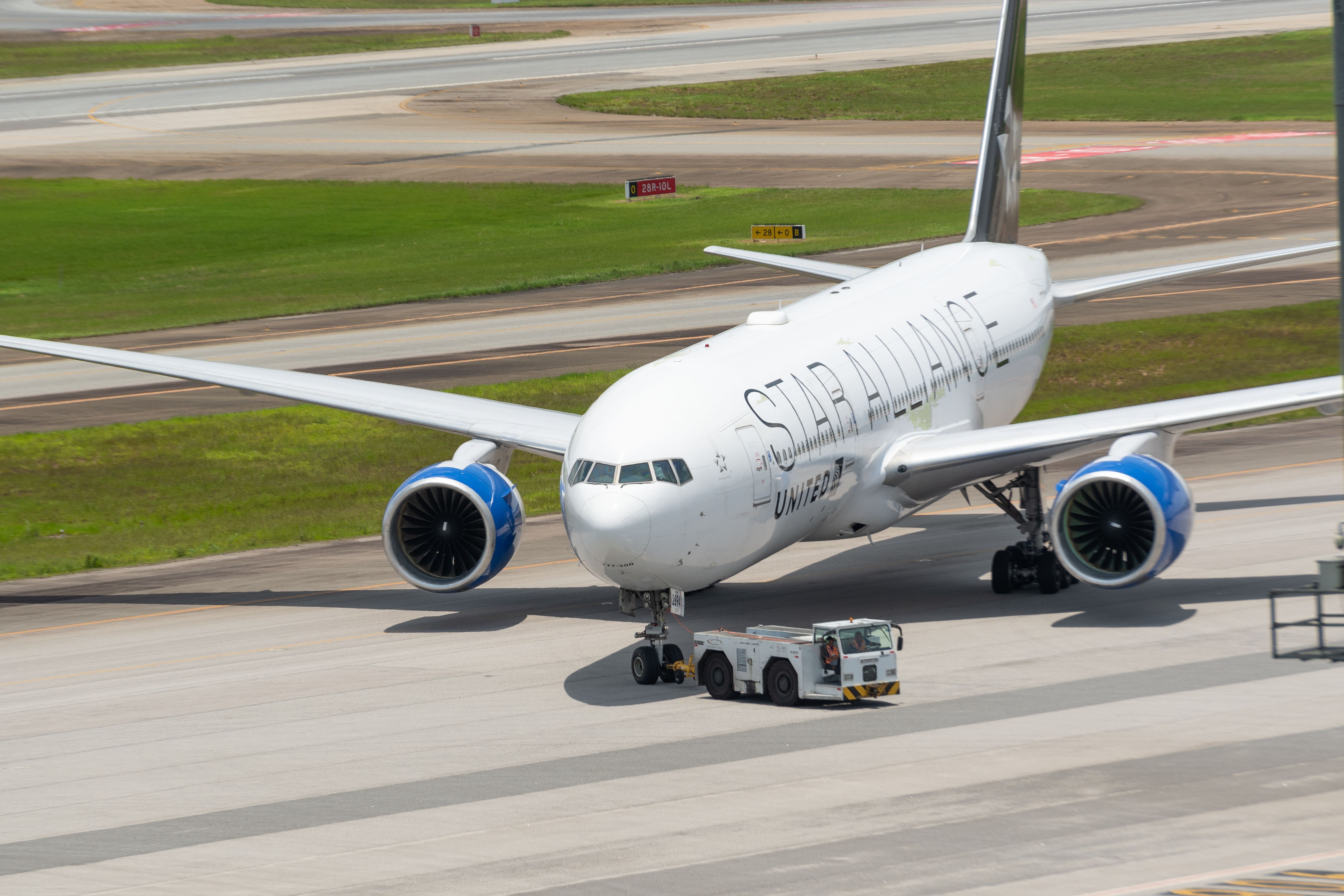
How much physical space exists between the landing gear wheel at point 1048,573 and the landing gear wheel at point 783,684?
30.4 feet

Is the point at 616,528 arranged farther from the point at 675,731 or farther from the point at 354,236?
the point at 354,236

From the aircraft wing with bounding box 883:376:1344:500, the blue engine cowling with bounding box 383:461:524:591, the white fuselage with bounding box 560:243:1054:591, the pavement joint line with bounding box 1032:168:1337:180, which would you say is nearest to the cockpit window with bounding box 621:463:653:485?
the white fuselage with bounding box 560:243:1054:591

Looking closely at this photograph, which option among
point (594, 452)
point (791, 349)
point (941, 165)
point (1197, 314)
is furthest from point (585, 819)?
point (941, 165)

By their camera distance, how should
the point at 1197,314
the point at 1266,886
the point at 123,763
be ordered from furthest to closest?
1. the point at 1197,314
2. the point at 123,763
3. the point at 1266,886

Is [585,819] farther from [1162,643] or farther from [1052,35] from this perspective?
[1052,35]

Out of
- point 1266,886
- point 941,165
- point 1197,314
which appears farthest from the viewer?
point 941,165

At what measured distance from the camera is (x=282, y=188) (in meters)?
100

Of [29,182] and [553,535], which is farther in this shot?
[29,182]

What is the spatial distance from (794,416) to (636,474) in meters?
4.04

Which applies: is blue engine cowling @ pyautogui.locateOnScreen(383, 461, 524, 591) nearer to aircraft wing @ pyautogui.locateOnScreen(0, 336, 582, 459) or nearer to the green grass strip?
aircraft wing @ pyautogui.locateOnScreen(0, 336, 582, 459)

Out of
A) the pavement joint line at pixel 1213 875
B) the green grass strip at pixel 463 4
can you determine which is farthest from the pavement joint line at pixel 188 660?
the green grass strip at pixel 463 4

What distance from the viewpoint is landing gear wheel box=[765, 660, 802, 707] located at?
27.7m

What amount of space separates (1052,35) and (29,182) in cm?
8010

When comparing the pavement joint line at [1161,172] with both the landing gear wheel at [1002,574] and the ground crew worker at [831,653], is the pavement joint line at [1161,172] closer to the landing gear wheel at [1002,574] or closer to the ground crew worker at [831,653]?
the landing gear wheel at [1002,574]
